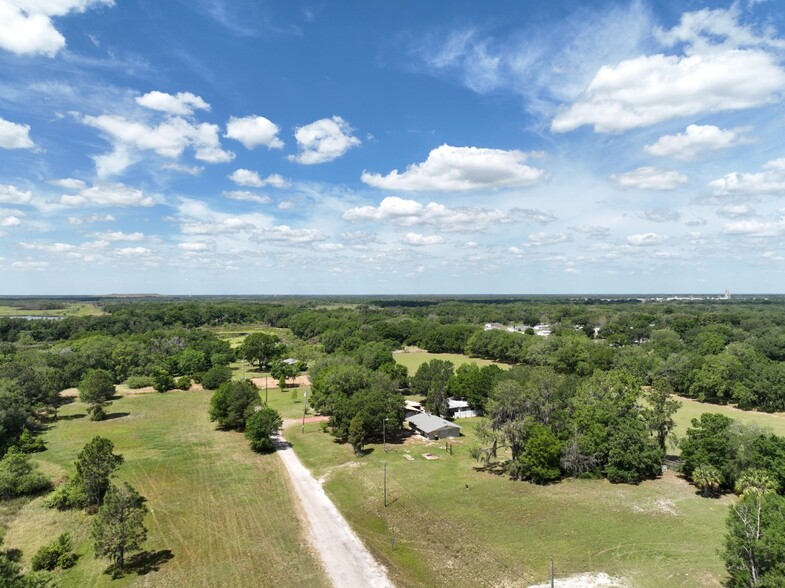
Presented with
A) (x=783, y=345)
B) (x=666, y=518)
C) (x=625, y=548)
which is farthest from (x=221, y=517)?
(x=783, y=345)

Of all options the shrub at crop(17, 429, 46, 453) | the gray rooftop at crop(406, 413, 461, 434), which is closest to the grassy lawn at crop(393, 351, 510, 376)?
the gray rooftop at crop(406, 413, 461, 434)

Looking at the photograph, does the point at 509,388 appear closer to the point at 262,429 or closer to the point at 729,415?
the point at 262,429

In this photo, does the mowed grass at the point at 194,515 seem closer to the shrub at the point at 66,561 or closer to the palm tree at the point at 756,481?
the shrub at the point at 66,561

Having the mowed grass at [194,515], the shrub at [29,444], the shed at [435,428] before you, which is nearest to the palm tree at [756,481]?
the shed at [435,428]

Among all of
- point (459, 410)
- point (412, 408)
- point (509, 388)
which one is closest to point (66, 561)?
point (509, 388)

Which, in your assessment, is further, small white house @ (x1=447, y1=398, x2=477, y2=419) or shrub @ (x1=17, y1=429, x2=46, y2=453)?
small white house @ (x1=447, y1=398, x2=477, y2=419)

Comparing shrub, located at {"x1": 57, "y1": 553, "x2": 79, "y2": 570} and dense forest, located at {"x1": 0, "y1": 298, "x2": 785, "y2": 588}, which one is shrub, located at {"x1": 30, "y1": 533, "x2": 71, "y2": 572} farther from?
dense forest, located at {"x1": 0, "y1": 298, "x2": 785, "y2": 588}
